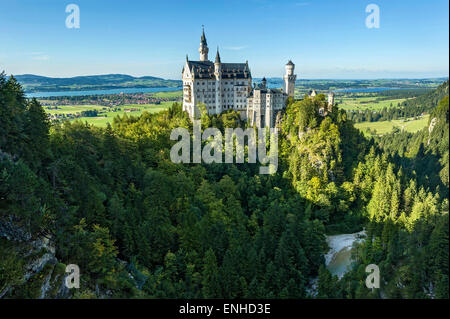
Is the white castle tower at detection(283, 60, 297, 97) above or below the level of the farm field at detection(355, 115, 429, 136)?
above

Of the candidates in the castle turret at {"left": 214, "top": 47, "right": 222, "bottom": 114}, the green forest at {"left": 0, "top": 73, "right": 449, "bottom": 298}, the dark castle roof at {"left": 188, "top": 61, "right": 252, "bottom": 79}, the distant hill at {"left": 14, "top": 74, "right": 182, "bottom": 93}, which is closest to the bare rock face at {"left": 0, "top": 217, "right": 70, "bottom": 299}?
the green forest at {"left": 0, "top": 73, "right": 449, "bottom": 298}

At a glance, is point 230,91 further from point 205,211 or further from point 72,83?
point 72,83

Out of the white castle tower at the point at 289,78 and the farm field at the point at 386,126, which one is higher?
the white castle tower at the point at 289,78

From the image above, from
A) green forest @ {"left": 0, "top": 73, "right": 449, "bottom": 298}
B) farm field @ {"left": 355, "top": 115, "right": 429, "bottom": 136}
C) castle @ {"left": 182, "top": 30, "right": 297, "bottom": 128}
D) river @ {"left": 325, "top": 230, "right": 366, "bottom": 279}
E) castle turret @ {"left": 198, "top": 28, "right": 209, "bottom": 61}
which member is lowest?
river @ {"left": 325, "top": 230, "right": 366, "bottom": 279}

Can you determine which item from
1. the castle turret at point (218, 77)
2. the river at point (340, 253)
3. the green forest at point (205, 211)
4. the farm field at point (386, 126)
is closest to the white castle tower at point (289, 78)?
the green forest at point (205, 211)

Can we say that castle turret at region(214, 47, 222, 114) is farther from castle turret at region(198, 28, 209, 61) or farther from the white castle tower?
the white castle tower

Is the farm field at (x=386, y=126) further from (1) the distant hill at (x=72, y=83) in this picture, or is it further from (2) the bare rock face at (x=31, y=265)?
(1) the distant hill at (x=72, y=83)

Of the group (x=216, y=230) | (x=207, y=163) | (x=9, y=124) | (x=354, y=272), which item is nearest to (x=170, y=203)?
(x=216, y=230)
